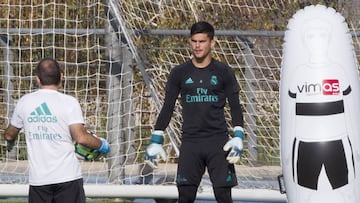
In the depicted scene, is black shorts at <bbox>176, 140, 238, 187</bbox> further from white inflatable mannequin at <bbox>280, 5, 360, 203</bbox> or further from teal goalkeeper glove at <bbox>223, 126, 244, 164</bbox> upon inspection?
white inflatable mannequin at <bbox>280, 5, 360, 203</bbox>

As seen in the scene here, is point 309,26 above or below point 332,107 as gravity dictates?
above

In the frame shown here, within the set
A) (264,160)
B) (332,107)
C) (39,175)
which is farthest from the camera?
(264,160)

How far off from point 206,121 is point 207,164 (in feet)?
1.17

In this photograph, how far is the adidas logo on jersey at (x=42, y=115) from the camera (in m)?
7.37

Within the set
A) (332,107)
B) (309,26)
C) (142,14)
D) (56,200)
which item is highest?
(142,14)

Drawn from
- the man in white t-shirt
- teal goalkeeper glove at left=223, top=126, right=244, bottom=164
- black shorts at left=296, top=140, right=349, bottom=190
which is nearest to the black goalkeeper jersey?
teal goalkeeper glove at left=223, top=126, right=244, bottom=164

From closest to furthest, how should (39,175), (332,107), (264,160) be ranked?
(39,175) → (332,107) → (264,160)

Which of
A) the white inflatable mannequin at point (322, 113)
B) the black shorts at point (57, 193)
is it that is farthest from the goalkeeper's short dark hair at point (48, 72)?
the white inflatable mannequin at point (322, 113)

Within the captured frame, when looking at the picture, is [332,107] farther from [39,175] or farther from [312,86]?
[39,175]

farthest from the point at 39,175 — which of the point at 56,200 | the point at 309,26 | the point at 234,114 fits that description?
the point at 309,26

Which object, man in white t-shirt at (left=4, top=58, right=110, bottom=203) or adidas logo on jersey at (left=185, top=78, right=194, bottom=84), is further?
adidas logo on jersey at (left=185, top=78, right=194, bottom=84)

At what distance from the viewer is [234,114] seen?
336 inches

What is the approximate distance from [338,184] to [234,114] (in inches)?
40.9

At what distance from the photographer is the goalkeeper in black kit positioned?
335 inches
